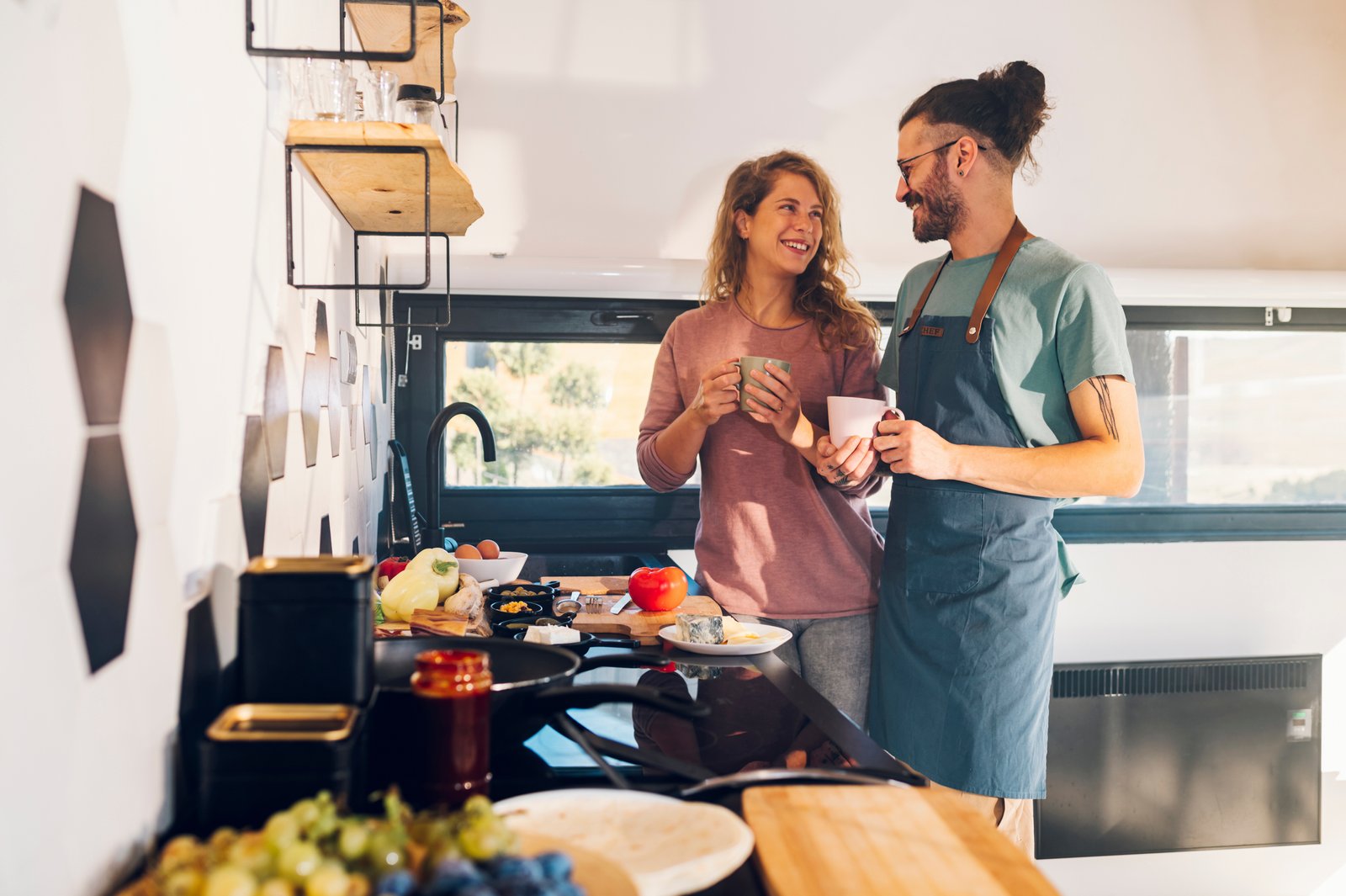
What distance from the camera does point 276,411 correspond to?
3.73 feet

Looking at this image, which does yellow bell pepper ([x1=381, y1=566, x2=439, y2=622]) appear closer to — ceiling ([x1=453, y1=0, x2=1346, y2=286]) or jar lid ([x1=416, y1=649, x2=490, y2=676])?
jar lid ([x1=416, y1=649, x2=490, y2=676])

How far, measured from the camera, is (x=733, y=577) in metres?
1.84

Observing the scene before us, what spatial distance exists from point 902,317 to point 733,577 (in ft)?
2.00

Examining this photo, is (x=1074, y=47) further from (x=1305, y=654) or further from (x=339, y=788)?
(x=339, y=788)

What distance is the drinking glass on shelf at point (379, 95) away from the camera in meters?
1.28

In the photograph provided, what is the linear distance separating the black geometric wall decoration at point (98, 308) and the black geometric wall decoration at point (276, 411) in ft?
1.30

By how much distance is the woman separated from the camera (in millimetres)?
1811

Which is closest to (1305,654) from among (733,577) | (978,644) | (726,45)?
(978,644)

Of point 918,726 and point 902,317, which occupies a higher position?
point 902,317

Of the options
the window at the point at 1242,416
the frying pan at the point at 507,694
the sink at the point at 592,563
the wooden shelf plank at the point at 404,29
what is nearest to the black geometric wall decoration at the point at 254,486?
the frying pan at the point at 507,694

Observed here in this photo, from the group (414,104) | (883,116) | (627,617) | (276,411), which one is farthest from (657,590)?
(883,116)

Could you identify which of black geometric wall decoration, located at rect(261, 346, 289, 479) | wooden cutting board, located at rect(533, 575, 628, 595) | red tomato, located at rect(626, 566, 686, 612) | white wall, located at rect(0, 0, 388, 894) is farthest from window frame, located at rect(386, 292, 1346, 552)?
white wall, located at rect(0, 0, 388, 894)

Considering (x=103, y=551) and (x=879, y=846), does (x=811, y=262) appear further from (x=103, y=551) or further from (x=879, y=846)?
(x=103, y=551)

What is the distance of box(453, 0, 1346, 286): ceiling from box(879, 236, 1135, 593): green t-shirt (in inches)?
31.8
